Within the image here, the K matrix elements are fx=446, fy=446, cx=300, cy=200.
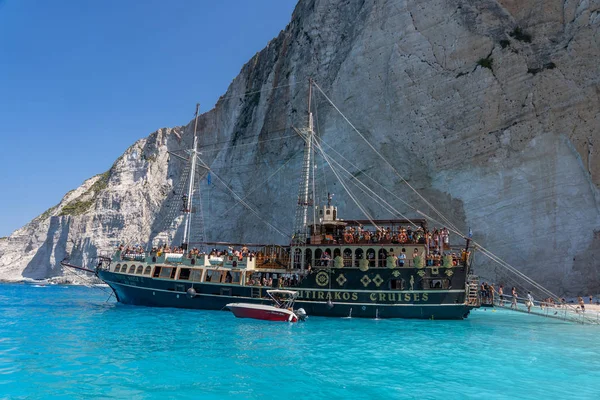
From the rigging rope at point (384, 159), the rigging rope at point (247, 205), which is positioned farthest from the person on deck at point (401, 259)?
the rigging rope at point (247, 205)

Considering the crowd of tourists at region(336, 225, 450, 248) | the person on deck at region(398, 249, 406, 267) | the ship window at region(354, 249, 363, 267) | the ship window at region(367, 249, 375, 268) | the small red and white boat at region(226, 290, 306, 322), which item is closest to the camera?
the small red and white boat at region(226, 290, 306, 322)

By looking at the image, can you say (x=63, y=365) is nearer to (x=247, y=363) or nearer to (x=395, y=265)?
(x=247, y=363)

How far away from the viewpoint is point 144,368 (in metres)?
12.7

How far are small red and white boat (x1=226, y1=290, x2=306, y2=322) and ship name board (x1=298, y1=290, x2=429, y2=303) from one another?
0.85m

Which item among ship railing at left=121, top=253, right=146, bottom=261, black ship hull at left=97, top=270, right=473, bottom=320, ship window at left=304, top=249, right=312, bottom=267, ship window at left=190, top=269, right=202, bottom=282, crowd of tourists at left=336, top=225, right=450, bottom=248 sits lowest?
black ship hull at left=97, top=270, right=473, bottom=320

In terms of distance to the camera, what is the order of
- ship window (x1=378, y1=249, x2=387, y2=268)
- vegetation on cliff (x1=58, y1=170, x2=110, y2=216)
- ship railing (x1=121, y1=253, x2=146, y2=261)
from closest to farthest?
1. ship window (x1=378, y1=249, x2=387, y2=268)
2. ship railing (x1=121, y1=253, x2=146, y2=261)
3. vegetation on cliff (x1=58, y1=170, x2=110, y2=216)

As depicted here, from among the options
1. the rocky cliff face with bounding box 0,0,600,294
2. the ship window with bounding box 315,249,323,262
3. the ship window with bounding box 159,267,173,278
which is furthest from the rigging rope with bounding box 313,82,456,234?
the ship window with bounding box 159,267,173,278

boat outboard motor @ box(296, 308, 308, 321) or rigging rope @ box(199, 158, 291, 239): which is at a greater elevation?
rigging rope @ box(199, 158, 291, 239)

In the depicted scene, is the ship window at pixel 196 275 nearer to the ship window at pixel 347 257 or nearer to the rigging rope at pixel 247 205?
the ship window at pixel 347 257

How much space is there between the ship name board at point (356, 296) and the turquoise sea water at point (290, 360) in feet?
6.08

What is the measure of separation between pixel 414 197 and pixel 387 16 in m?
18.4

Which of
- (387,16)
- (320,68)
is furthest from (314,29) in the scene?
(387,16)

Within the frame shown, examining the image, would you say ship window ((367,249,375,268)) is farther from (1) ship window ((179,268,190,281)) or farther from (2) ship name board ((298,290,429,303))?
(1) ship window ((179,268,190,281))

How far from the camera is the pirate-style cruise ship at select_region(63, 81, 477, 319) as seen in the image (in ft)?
79.6
